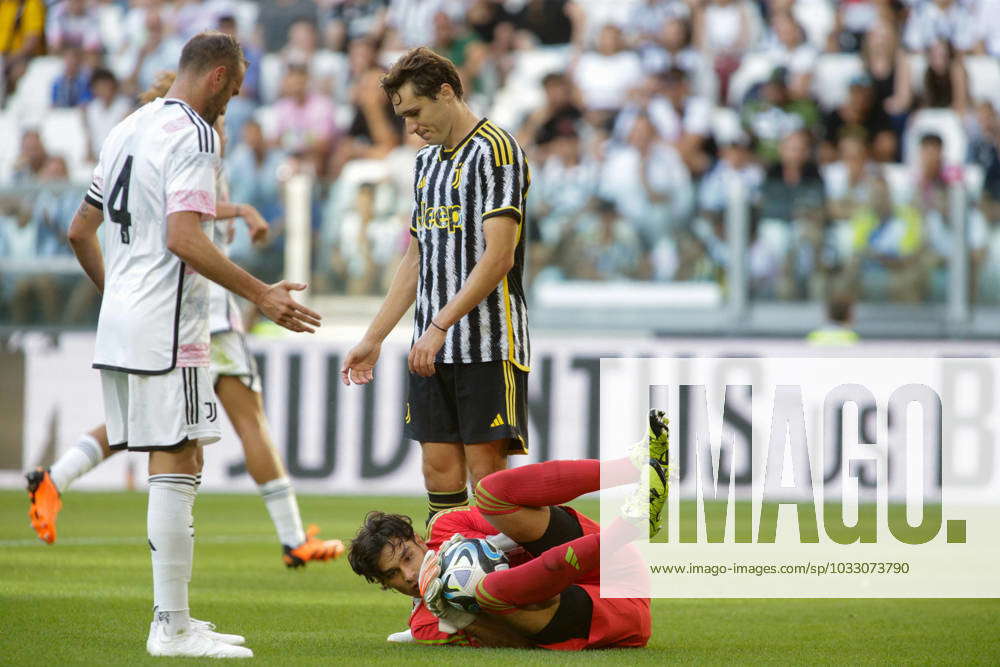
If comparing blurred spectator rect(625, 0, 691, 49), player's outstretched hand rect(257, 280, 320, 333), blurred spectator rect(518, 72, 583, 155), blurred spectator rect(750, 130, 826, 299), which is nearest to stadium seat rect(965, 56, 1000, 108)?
blurred spectator rect(625, 0, 691, 49)

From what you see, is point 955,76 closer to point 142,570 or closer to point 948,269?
point 948,269

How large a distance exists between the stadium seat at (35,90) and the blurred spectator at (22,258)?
377 centimetres

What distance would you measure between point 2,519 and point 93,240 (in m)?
5.11

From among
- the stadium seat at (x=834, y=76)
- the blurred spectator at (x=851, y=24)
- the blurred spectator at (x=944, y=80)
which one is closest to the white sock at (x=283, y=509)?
the stadium seat at (x=834, y=76)

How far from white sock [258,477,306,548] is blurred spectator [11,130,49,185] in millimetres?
7938

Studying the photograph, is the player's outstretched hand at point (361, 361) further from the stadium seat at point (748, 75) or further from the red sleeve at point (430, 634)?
the stadium seat at point (748, 75)

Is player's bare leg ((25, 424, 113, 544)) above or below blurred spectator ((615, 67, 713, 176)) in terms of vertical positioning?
below

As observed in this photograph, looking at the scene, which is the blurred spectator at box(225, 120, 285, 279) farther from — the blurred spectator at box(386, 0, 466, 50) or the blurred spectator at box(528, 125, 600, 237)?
the blurred spectator at box(386, 0, 466, 50)

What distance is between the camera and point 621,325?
12297mm

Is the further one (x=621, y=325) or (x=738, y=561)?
(x=621, y=325)

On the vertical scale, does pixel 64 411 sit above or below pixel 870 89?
below

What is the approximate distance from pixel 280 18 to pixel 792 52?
5.78 metres

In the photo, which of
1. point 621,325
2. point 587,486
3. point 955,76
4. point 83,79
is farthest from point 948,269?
point 83,79

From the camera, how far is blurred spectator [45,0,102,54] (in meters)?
16.8
